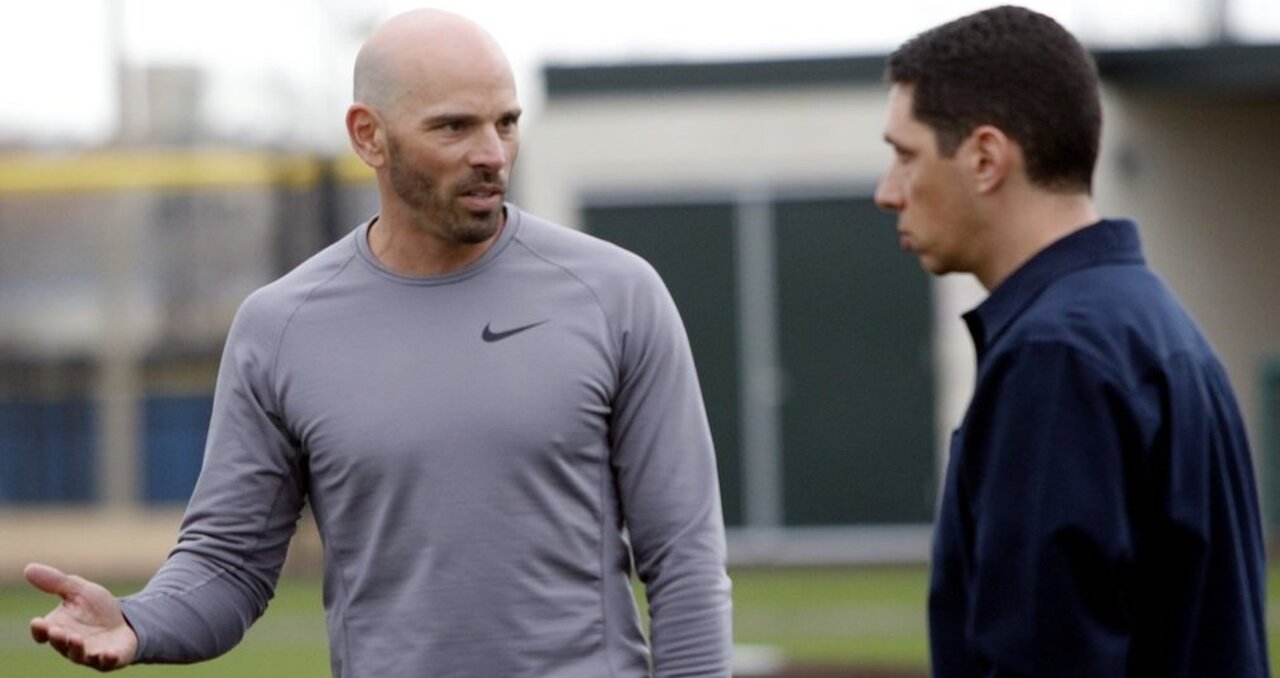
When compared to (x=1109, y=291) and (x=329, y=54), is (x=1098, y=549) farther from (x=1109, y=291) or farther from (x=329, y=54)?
(x=329, y=54)

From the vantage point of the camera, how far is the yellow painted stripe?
67.3 ft

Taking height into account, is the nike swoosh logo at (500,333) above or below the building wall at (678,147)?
above

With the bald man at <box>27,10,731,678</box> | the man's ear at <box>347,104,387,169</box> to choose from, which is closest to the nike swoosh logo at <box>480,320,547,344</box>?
the bald man at <box>27,10,731,678</box>

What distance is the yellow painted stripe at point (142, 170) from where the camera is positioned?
20.5 meters

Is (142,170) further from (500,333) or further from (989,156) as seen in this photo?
(989,156)

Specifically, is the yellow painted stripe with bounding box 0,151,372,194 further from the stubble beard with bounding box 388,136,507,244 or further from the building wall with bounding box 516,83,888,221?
the stubble beard with bounding box 388,136,507,244

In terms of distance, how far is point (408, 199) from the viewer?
4027 mm

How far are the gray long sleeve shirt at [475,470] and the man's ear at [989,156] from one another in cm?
94

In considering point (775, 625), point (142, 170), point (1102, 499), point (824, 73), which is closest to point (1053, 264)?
point (1102, 499)

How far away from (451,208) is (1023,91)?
1.17 metres

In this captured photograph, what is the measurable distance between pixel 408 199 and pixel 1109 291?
1.37 m

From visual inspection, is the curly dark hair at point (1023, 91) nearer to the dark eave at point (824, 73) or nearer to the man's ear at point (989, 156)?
the man's ear at point (989, 156)

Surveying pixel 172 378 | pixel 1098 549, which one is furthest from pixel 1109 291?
pixel 172 378

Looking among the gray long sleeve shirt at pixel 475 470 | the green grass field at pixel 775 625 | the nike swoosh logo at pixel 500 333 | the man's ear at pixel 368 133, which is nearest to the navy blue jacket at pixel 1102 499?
the gray long sleeve shirt at pixel 475 470
